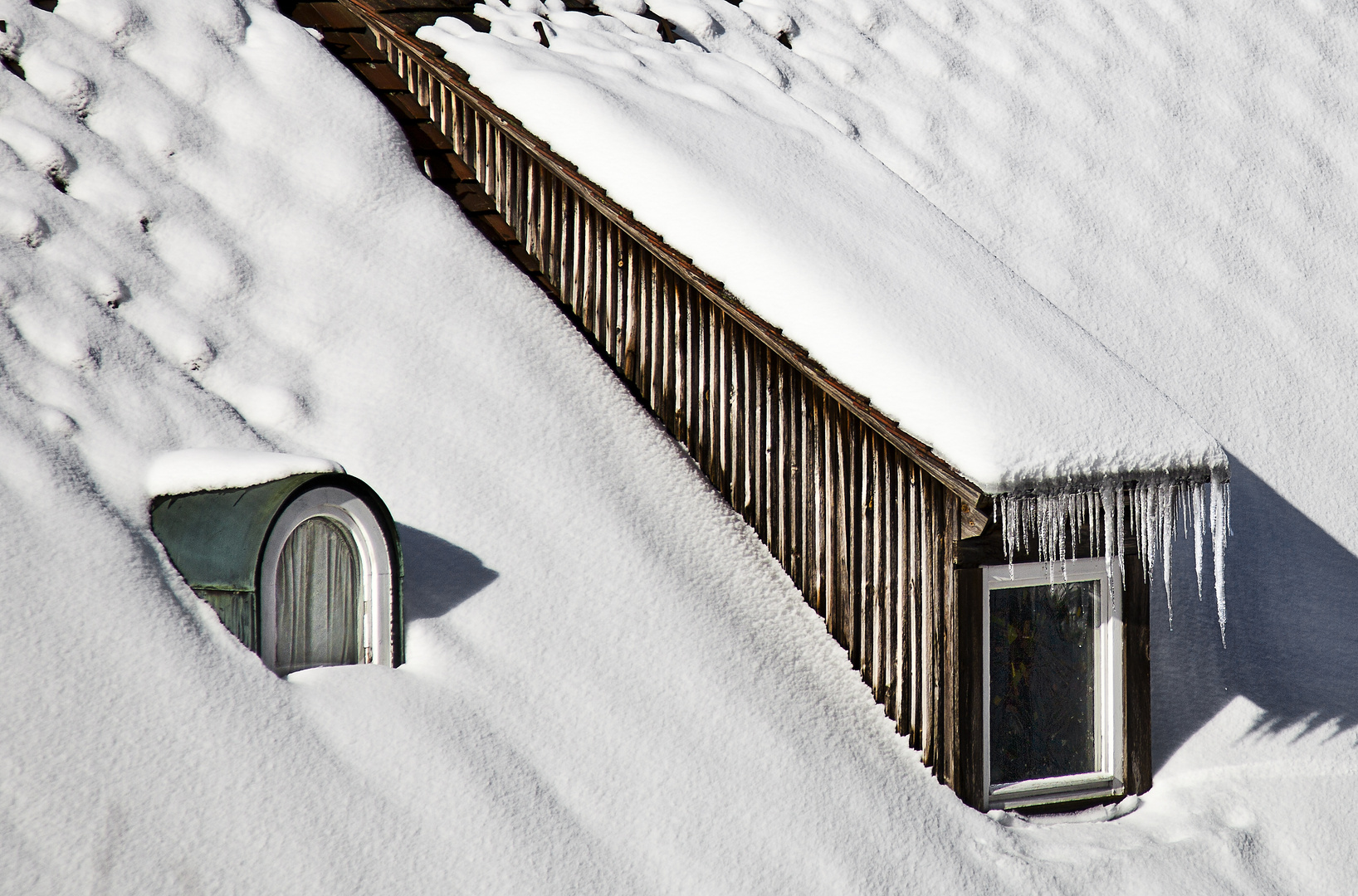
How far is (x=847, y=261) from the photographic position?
231 inches

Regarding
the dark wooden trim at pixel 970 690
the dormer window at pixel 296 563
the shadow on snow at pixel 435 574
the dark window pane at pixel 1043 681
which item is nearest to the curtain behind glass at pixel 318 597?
the dormer window at pixel 296 563

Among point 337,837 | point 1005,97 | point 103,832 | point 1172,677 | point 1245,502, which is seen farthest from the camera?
point 1005,97

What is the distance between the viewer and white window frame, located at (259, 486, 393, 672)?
4469 mm

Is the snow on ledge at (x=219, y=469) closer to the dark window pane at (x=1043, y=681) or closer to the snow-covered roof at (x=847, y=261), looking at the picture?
the snow-covered roof at (x=847, y=261)

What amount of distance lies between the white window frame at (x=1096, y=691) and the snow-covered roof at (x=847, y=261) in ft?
2.45

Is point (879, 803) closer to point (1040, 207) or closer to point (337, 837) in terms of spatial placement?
point (337, 837)

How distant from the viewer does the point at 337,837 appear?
4043mm

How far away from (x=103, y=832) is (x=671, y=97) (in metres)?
5.38

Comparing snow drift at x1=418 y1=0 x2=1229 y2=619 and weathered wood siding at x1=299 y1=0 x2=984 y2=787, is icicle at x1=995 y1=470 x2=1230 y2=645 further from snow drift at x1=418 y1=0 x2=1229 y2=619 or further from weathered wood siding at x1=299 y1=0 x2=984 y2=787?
weathered wood siding at x1=299 y1=0 x2=984 y2=787

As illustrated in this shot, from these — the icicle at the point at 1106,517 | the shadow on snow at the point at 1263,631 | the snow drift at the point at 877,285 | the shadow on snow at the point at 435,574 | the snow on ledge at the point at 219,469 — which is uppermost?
the snow drift at the point at 877,285

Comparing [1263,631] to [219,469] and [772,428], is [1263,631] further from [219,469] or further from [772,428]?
[219,469]

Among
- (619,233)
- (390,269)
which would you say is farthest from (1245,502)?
(390,269)

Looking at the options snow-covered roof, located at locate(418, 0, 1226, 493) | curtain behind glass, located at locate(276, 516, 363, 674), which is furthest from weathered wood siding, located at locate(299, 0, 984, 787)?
curtain behind glass, located at locate(276, 516, 363, 674)

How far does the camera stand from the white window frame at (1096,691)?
17.6ft
